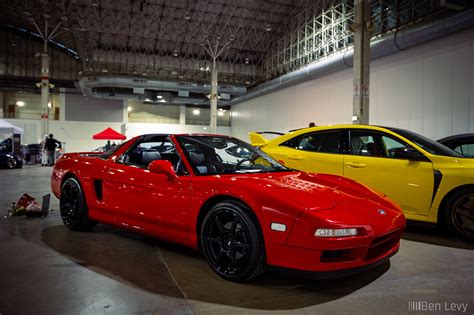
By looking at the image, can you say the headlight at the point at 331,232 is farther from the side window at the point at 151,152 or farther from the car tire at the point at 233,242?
the side window at the point at 151,152

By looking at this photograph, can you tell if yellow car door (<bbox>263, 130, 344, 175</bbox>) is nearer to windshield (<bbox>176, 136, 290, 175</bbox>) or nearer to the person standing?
windshield (<bbox>176, 136, 290, 175</bbox>)

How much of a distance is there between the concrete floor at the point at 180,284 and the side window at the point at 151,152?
88 centimetres

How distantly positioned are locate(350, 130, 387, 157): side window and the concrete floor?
4.03 ft

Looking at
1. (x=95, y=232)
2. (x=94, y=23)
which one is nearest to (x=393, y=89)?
(x=95, y=232)

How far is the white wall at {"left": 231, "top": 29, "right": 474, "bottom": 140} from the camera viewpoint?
993 cm

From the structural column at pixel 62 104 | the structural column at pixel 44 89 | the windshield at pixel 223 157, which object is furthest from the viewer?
the structural column at pixel 62 104

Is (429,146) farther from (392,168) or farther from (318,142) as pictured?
(318,142)

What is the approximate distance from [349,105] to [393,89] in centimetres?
239

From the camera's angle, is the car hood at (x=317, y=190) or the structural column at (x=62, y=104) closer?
the car hood at (x=317, y=190)

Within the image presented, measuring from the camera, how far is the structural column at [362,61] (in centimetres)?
904

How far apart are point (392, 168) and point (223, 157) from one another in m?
2.10

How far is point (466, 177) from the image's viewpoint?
13.2ft

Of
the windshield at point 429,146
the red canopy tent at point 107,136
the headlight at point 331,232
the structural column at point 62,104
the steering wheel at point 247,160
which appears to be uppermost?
the structural column at point 62,104

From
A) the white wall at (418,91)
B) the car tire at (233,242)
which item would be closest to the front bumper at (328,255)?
the car tire at (233,242)
